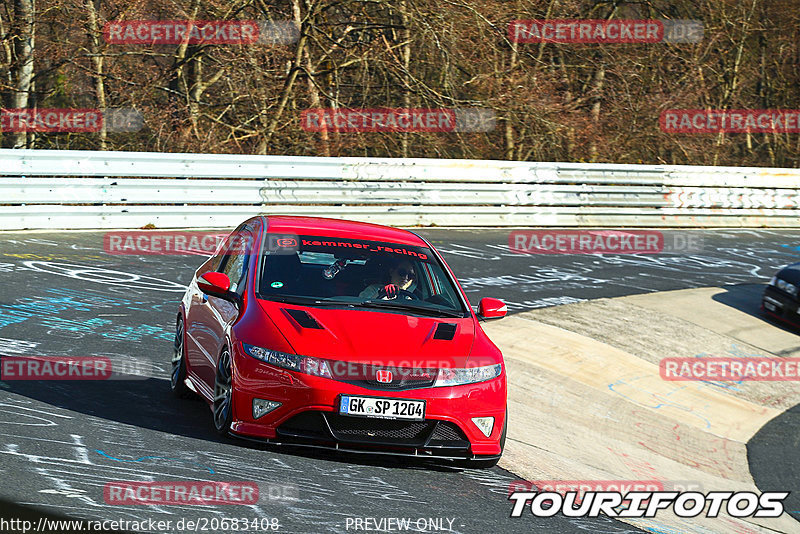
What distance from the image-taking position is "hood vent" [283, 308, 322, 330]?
6.16 meters

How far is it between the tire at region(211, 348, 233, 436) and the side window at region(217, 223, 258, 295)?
0.59 meters

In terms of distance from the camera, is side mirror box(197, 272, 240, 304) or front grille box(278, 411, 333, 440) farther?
side mirror box(197, 272, 240, 304)

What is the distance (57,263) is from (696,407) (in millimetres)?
8152

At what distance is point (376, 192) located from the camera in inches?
711

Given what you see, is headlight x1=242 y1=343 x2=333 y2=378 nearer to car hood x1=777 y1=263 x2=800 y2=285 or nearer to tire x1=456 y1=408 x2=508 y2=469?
tire x1=456 y1=408 x2=508 y2=469

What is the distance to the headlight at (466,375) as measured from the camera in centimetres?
600

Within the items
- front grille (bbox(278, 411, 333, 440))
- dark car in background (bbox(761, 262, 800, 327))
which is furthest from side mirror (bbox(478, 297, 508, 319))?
dark car in background (bbox(761, 262, 800, 327))

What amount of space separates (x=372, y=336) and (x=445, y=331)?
0.57m

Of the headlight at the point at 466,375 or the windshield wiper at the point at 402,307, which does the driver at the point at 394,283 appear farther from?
the headlight at the point at 466,375

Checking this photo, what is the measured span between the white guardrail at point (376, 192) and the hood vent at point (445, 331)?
10.1 meters

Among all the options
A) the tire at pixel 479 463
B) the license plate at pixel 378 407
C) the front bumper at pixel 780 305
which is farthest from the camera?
the front bumper at pixel 780 305

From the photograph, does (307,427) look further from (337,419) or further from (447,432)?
(447,432)

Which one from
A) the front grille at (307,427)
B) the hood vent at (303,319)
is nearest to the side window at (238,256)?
the hood vent at (303,319)

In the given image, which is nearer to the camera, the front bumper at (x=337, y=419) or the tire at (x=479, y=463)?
the front bumper at (x=337, y=419)
